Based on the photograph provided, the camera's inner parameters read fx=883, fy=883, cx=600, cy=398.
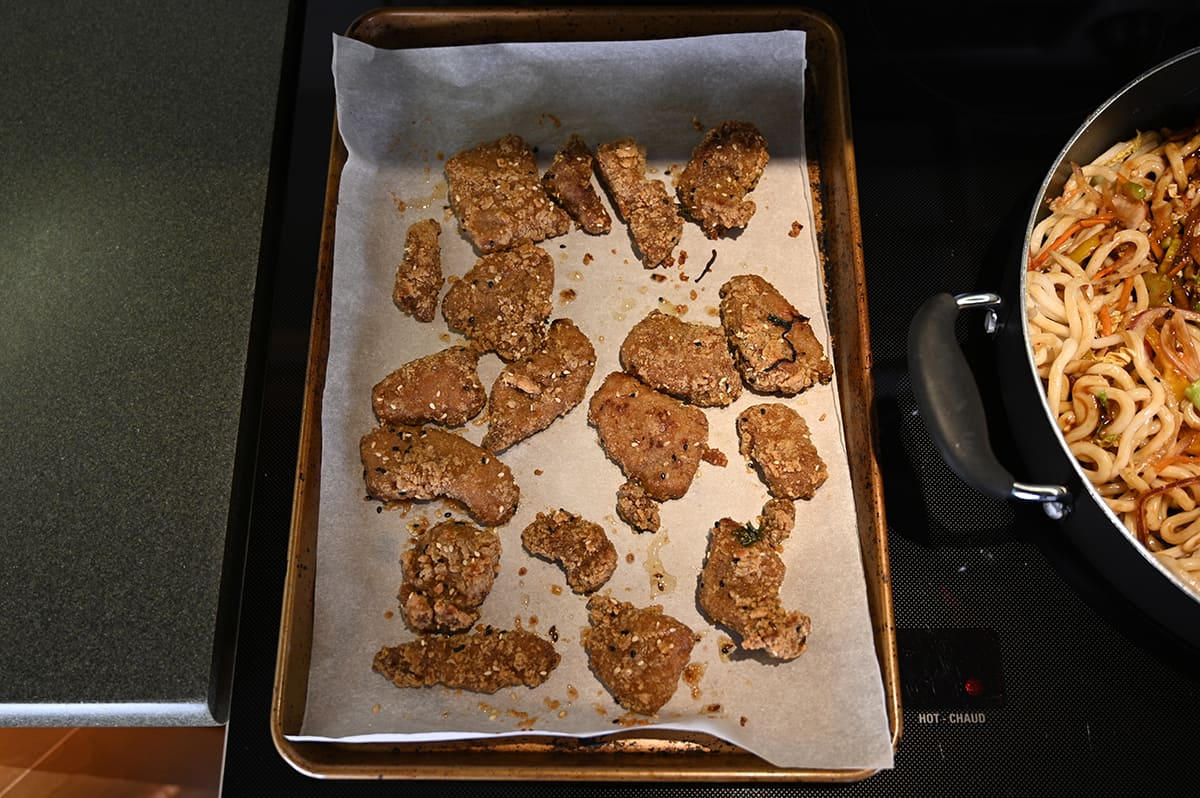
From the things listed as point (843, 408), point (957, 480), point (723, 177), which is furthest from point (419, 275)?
point (957, 480)

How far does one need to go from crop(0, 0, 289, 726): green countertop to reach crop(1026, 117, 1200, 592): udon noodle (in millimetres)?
1737

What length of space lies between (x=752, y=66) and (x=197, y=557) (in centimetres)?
167

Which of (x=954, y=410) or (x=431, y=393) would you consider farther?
(x=431, y=393)

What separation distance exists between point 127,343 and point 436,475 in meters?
0.79

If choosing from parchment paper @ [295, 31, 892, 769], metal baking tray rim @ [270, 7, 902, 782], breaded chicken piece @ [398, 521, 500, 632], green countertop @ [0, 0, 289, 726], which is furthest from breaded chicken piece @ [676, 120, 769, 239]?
green countertop @ [0, 0, 289, 726]

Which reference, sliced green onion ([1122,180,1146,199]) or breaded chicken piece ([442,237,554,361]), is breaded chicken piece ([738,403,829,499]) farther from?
sliced green onion ([1122,180,1146,199])

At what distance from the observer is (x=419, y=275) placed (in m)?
2.00

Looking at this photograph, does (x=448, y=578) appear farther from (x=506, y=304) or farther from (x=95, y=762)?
(x=95, y=762)

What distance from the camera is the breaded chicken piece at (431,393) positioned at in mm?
1915

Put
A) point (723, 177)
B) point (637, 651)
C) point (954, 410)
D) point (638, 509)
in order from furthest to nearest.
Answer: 1. point (723, 177)
2. point (638, 509)
3. point (637, 651)
4. point (954, 410)

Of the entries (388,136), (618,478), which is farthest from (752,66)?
(618,478)

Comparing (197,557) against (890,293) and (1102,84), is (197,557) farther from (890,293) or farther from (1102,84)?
(1102,84)

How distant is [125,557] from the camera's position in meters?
1.82

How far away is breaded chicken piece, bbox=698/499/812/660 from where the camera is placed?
1697mm
